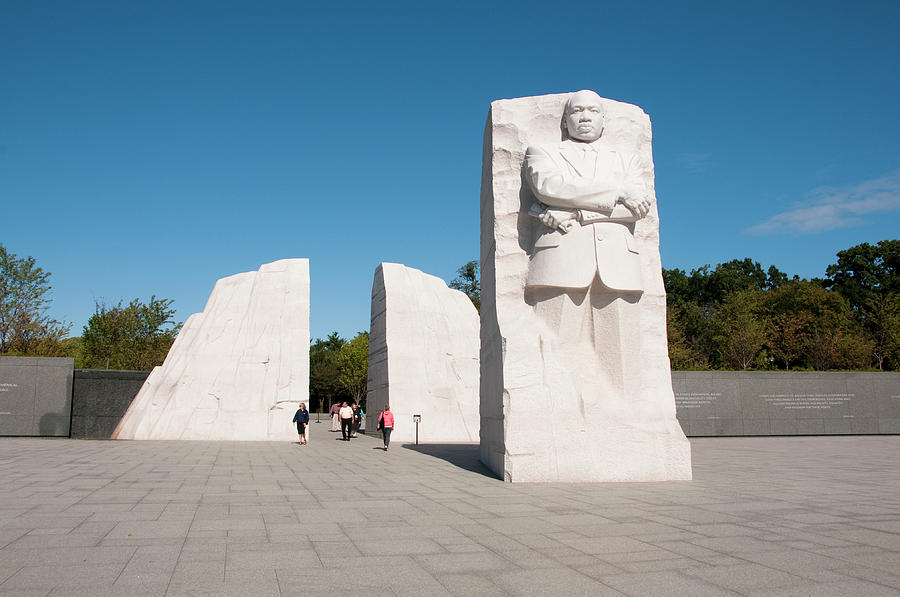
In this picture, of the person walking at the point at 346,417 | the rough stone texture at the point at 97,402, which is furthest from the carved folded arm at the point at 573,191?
the rough stone texture at the point at 97,402

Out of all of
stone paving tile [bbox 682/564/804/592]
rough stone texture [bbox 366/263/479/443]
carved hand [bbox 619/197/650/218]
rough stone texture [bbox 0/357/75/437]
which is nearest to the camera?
stone paving tile [bbox 682/564/804/592]

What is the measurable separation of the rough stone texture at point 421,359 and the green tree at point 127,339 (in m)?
11.3

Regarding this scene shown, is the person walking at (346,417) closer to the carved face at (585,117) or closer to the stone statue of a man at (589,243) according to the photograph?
the stone statue of a man at (589,243)

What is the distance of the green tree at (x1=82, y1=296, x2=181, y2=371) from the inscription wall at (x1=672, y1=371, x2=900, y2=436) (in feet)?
67.4

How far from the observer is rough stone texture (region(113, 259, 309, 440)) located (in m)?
16.4

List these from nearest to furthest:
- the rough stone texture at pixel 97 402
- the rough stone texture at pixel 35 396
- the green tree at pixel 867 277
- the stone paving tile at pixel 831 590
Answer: the stone paving tile at pixel 831 590
the rough stone texture at pixel 35 396
the rough stone texture at pixel 97 402
the green tree at pixel 867 277

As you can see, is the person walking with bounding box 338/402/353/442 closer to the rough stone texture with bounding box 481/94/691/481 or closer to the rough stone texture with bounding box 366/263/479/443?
the rough stone texture with bounding box 366/263/479/443

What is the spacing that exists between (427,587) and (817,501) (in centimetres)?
446

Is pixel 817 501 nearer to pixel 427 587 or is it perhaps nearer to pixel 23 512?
pixel 427 587

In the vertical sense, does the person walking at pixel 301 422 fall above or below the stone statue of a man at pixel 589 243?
below

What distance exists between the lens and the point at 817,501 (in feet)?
19.3

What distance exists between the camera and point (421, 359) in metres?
18.5

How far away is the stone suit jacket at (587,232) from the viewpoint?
788 cm

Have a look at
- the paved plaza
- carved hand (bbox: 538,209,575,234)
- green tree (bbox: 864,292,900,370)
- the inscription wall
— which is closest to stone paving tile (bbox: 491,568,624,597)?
the paved plaza
